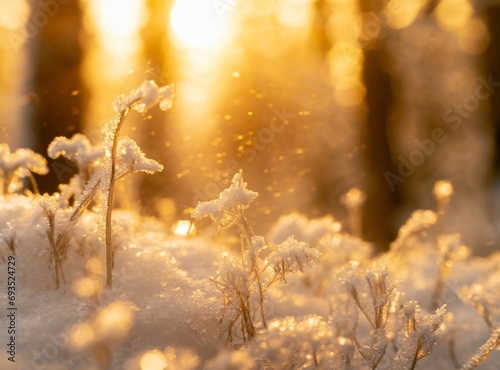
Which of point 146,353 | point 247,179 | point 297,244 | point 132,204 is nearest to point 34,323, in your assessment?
point 146,353

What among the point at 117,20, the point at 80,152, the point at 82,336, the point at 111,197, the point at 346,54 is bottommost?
the point at 82,336

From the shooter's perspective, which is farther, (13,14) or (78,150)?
(13,14)

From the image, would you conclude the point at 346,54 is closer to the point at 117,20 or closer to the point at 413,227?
the point at 117,20

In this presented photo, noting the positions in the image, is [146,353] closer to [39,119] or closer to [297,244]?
[297,244]

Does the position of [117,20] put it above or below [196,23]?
above

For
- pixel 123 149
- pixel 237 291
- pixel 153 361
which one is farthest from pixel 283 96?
→ pixel 153 361

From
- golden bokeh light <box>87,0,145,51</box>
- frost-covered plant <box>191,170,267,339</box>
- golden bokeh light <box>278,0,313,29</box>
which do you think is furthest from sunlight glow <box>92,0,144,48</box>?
frost-covered plant <box>191,170,267,339</box>

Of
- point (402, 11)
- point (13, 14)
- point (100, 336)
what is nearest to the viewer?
point (100, 336)

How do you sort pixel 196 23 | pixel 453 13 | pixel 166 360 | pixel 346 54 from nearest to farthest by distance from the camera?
pixel 166 360, pixel 196 23, pixel 346 54, pixel 453 13
